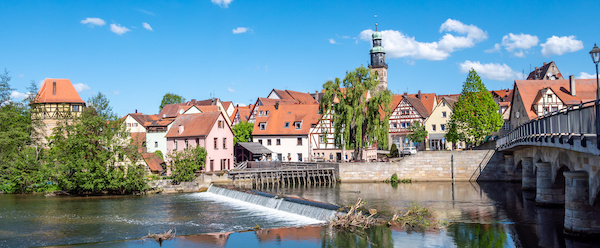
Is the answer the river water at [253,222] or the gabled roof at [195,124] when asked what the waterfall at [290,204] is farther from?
the gabled roof at [195,124]

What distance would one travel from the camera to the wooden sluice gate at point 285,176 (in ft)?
157

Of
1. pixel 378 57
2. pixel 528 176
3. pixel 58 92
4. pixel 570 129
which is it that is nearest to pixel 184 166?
pixel 58 92

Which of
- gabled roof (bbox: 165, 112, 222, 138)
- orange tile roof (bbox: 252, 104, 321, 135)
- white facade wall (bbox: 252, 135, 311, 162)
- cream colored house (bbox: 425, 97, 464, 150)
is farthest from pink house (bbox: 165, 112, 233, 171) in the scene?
cream colored house (bbox: 425, 97, 464, 150)

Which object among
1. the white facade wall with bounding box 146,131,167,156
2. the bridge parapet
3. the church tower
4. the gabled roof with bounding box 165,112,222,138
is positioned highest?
the church tower

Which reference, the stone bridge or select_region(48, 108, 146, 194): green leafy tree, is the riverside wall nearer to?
the stone bridge

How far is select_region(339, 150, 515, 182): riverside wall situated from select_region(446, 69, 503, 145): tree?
5.47 metres

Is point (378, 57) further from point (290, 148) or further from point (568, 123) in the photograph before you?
point (568, 123)

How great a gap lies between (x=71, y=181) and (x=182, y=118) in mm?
18186

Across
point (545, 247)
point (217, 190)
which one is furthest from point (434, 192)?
point (545, 247)

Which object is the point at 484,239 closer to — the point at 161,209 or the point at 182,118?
the point at 161,209

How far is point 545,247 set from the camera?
20.0 m

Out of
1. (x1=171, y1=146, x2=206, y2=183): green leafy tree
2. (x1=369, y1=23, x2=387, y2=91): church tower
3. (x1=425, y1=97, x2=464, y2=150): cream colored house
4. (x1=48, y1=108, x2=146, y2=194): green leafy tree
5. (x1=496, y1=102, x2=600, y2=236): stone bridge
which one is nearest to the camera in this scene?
(x1=496, y1=102, x2=600, y2=236): stone bridge

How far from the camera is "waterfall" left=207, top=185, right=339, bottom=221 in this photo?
88.2 ft

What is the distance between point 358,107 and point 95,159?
966 inches
